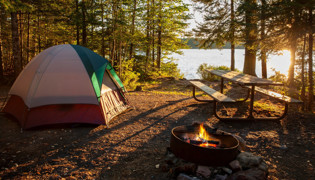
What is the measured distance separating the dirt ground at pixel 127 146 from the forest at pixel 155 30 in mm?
3060

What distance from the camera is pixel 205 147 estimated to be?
312cm

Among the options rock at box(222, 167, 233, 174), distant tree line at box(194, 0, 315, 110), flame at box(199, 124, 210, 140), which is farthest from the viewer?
distant tree line at box(194, 0, 315, 110)

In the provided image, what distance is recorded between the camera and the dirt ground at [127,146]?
3.34m

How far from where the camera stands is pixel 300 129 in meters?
5.33

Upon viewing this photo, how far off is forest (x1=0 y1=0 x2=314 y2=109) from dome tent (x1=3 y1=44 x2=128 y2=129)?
1695 millimetres

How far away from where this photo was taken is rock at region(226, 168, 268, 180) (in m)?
2.77

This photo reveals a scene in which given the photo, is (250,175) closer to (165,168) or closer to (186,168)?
(186,168)

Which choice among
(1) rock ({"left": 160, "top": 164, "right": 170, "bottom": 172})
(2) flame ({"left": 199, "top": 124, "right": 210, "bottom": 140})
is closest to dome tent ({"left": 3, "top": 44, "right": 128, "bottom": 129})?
(1) rock ({"left": 160, "top": 164, "right": 170, "bottom": 172})

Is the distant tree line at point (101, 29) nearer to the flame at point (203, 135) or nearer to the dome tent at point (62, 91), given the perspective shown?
the dome tent at point (62, 91)

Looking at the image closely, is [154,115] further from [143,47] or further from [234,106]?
[143,47]

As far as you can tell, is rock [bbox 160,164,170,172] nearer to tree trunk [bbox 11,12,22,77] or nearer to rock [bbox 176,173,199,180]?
rock [bbox 176,173,199,180]

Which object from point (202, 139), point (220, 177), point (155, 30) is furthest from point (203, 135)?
point (155, 30)

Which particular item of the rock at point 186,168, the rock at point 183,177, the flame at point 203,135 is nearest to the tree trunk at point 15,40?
the flame at point 203,135

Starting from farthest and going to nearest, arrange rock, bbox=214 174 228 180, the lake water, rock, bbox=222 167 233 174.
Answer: the lake water < rock, bbox=222 167 233 174 < rock, bbox=214 174 228 180
